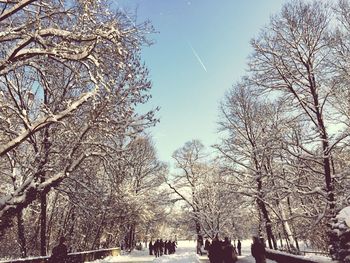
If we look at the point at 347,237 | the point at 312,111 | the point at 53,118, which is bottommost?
the point at 347,237

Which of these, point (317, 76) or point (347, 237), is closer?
point (347, 237)

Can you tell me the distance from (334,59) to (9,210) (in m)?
15.5

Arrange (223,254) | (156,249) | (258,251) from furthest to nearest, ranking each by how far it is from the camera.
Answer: (156,249)
(223,254)
(258,251)

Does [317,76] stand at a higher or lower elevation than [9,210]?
higher

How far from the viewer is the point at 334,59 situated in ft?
52.6

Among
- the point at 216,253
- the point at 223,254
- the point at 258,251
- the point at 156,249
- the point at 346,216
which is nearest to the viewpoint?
the point at 346,216

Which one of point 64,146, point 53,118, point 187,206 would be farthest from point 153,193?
point 53,118

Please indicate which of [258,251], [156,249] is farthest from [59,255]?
[156,249]

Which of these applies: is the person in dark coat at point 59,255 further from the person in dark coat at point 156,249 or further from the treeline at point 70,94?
the person in dark coat at point 156,249

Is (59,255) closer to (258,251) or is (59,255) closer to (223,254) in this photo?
(223,254)

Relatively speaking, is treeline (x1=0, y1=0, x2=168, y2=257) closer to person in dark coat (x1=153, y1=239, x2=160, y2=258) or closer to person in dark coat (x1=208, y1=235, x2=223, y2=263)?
person in dark coat (x1=208, y1=235, x2=223, y2=263)

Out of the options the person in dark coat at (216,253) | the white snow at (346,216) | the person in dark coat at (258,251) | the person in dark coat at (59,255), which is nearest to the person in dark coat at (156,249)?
the person in dark coat at (216,253)

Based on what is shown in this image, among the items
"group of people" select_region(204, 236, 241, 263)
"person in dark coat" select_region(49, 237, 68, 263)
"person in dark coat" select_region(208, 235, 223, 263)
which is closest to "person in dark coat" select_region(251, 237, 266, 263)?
"group of people" select_region(204, 236, 241, 263)

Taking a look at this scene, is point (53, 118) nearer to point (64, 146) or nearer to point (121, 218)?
point (64, 146)
